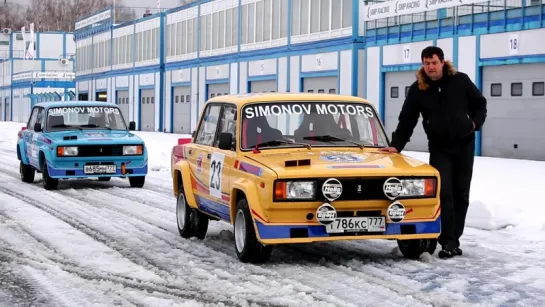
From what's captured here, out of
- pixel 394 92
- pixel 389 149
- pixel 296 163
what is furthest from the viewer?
pixel 394 92

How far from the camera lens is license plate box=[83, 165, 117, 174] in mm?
17250

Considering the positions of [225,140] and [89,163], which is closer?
[225,140]

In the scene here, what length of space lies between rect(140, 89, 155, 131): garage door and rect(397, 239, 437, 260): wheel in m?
53.1

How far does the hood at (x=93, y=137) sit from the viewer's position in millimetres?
17250

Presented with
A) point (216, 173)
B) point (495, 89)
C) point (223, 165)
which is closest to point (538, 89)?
point (495, 89)

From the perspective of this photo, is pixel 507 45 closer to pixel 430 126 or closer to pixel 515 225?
pixel 515 225

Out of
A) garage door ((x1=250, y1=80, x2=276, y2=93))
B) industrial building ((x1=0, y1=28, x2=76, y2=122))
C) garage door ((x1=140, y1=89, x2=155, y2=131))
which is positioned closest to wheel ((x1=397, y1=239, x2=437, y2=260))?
garage door ((x1=250, y1=80, x2=276, y2=93))

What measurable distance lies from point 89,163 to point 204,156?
744 cm

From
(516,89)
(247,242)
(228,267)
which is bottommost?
(228,267)

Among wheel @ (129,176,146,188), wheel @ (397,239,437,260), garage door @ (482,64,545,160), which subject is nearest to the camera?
wheel @ (397,239,437,260)

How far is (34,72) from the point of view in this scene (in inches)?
3952

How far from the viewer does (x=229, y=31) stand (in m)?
51.9

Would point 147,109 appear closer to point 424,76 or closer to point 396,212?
point 424,76

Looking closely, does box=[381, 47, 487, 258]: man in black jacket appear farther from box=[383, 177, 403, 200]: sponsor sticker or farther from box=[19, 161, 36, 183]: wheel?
box=[19, 161, 36, 183]: wheel
